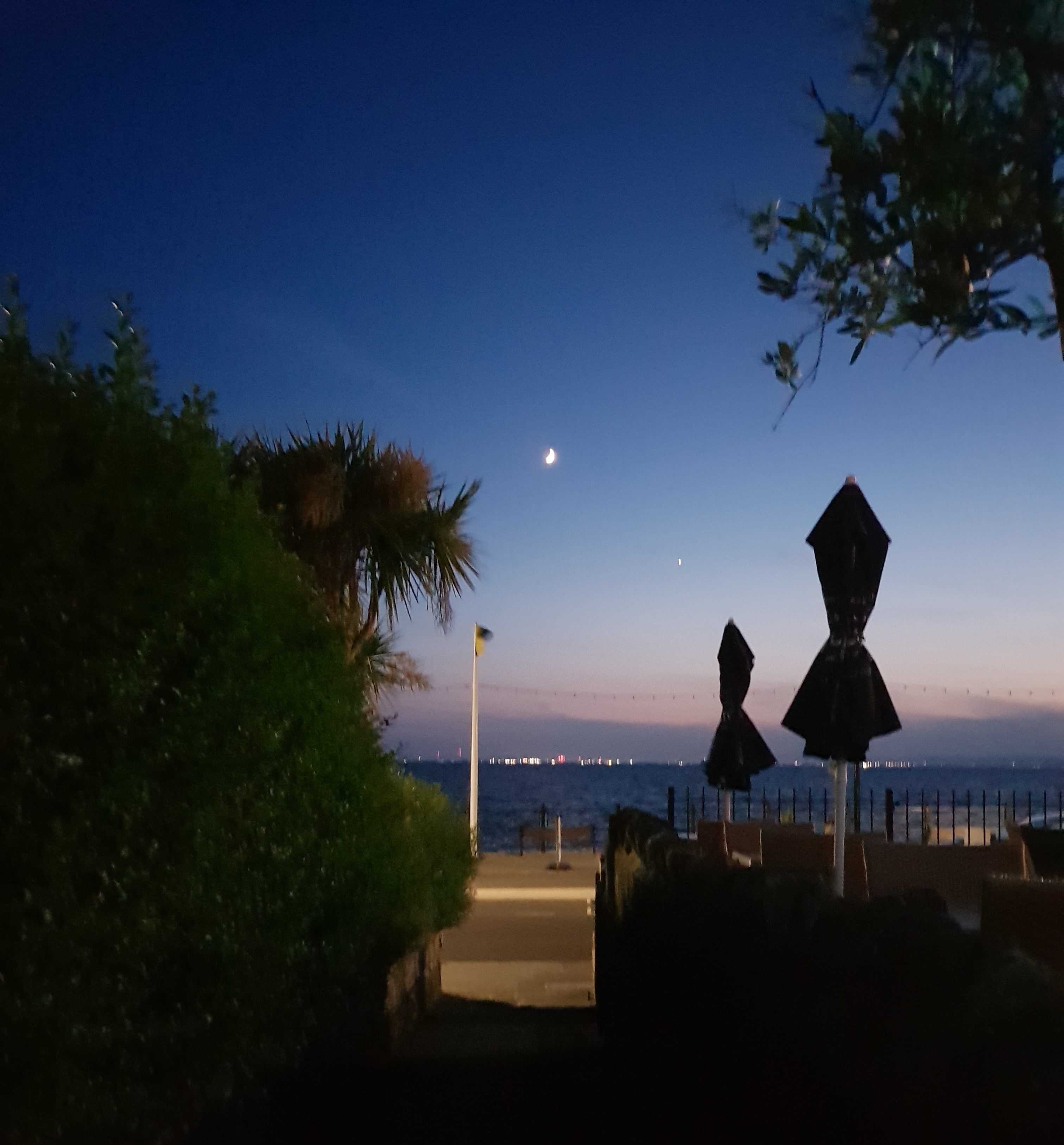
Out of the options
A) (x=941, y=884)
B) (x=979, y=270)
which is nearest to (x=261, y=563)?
(x=979, y=270)

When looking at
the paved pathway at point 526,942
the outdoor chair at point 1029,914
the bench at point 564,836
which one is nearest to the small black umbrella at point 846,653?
the outdoor chair at point 1029,914

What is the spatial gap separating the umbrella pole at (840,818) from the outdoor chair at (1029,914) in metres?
1.38

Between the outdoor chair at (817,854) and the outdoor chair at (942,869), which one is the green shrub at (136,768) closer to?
the outdoor chair at (817,854)

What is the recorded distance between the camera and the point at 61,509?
2875 millimetres

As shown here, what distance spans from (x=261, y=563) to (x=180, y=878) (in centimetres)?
110

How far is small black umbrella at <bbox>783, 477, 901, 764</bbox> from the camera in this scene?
6.84m

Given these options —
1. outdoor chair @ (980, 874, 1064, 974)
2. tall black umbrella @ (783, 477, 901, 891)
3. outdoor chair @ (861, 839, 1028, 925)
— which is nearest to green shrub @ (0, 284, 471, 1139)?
outdoor chair @ (980, 874, 1064, 974)

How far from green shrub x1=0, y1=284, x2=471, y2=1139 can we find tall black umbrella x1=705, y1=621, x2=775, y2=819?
7162 millimetres

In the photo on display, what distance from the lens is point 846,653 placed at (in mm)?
7027

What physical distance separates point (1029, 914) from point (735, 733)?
6104mm

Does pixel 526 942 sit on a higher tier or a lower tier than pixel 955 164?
lower

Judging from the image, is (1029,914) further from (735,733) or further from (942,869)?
(735,733)

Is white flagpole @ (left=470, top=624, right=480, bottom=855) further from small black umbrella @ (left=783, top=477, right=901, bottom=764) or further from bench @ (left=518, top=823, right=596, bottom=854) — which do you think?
small black umbrella @ (left=783, top=477, right=901, bottom=764)

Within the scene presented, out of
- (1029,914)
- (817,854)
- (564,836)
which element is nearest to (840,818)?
(817,854)
